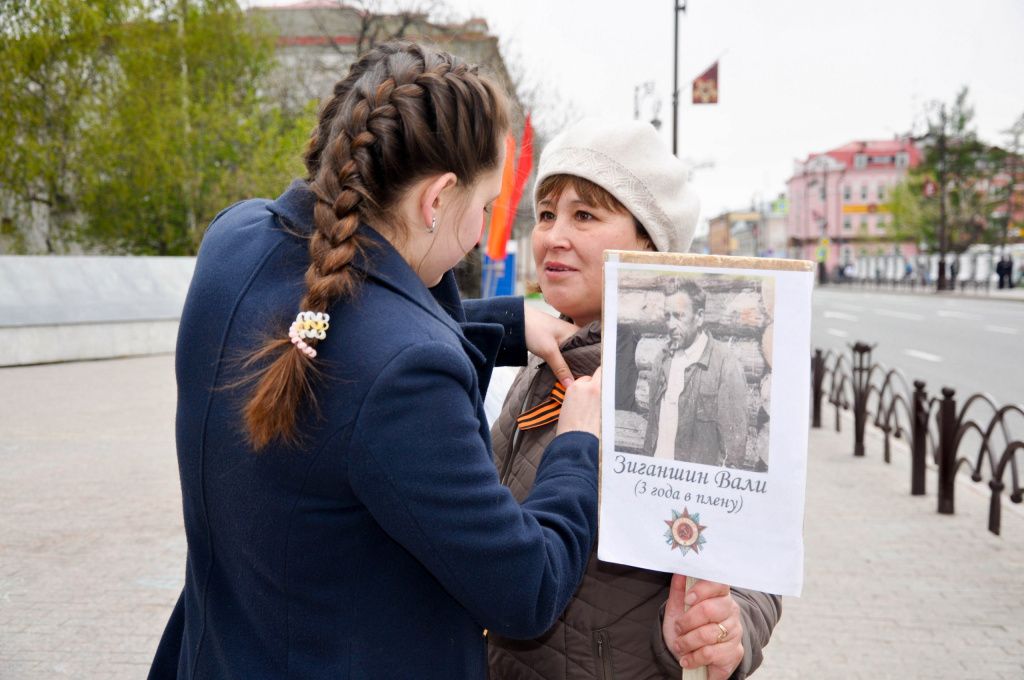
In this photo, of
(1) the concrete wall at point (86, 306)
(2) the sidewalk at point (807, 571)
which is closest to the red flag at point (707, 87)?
(1) the concrete wall at point (86, 306)

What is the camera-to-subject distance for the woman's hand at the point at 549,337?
1.91 metres

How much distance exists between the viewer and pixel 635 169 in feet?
6.35

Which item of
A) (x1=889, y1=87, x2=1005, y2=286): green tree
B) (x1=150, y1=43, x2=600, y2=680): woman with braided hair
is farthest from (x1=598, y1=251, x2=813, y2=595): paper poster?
(x1=889, y1=87, x2=1005, y2=286): green tree

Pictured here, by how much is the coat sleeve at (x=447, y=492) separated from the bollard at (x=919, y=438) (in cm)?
681

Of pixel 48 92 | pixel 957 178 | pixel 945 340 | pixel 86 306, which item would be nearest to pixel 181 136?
pixel 48 92

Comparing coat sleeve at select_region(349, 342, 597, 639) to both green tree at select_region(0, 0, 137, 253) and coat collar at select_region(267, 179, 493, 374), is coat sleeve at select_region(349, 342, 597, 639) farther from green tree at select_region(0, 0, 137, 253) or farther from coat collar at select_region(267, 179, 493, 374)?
green tree at select_region(0, 0, 137, 253)

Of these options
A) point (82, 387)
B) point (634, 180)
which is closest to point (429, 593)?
point (634, 180)

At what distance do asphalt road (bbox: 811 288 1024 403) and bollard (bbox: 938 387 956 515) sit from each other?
281 cm

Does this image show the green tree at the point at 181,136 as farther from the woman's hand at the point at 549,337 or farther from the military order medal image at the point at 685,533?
the military order medal image at the point at 685,533

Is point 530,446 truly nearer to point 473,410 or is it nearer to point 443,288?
point 443,288

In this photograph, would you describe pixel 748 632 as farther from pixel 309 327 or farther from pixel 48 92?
pixel 48 92

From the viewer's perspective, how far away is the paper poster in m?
1.48

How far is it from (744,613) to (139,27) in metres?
22.7

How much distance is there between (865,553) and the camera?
19.8 ft
